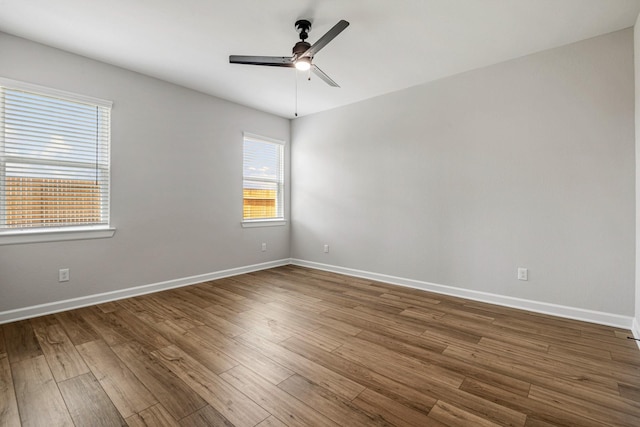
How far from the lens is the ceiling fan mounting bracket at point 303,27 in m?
2.39

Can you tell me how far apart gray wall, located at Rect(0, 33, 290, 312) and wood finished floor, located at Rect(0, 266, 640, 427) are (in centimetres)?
46

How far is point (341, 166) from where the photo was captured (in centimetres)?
453

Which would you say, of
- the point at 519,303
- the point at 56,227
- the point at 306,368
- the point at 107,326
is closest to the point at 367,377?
the point at 306,368

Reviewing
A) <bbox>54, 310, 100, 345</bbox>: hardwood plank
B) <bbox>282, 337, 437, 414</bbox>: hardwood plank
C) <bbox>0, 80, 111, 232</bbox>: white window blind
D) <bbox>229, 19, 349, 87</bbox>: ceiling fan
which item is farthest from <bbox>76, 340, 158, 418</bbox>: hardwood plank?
<bbox>229, 19, 349, 87</bbox>: ceiling fan

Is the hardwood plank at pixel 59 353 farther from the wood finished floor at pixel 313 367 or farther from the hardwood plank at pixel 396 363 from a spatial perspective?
the hardwood plank at pixel 396 363

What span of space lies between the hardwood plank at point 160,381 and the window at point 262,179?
2.65m

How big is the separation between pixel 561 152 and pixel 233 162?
3990 millimetres

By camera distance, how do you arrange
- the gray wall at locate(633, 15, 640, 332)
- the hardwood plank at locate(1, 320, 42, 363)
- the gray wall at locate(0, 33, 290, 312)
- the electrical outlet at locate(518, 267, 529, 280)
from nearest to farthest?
the hardwood plank at locate(1, 320, 42, 363)
the gray wall at locate(633, 15, 640, 332)
the gray wall at locate(0, 33, 290, 312)
the electrical outlet at locate(518, 267, 529, 280)

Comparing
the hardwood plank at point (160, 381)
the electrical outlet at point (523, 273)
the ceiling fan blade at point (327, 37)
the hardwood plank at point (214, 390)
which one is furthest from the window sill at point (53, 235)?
the electrical outlet at point (523, 273)

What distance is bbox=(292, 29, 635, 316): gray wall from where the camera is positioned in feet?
8.52

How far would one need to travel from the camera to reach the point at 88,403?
1562mm

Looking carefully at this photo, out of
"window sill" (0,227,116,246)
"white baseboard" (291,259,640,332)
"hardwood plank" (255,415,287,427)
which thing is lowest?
"hardwood plank" (255,415,287,427)

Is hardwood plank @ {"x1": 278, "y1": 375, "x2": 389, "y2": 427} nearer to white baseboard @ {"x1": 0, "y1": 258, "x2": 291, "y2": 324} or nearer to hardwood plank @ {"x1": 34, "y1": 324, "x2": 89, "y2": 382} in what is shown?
hardwood plank @ {"x1": 34, "y1": 324, "x2": 89, "y2": 382}

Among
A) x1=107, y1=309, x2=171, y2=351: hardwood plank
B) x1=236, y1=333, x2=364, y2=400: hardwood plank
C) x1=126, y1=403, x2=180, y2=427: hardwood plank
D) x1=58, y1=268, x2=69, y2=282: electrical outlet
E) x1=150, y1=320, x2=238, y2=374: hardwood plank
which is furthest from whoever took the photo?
x1=58, y1=268, x2=69, y2=282: electrical outlet
